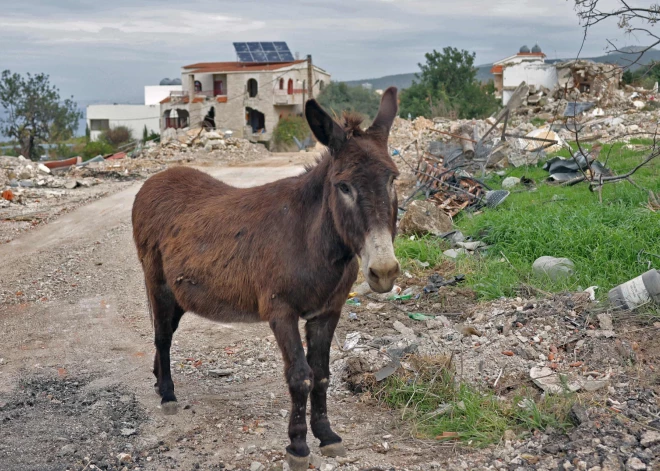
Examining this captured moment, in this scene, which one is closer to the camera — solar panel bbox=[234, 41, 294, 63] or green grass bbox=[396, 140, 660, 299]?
green grass bbox=[396, 140, 660, 299]

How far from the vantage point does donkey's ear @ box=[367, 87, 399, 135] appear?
3.96 m

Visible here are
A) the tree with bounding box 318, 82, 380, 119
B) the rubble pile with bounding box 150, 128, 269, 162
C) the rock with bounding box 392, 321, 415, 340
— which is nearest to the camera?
the rock with bounding box 392, 321, 415, 340

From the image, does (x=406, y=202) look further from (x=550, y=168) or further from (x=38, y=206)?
(x=38, y=206)

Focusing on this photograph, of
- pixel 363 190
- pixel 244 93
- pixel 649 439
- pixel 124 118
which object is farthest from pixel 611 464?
pixel 124 118

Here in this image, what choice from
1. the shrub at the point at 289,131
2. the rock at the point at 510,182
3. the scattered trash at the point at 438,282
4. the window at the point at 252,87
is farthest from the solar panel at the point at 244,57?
the scattered trash at the point at 438,282

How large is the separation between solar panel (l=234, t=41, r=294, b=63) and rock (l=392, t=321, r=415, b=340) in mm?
44249

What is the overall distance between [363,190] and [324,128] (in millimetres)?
511

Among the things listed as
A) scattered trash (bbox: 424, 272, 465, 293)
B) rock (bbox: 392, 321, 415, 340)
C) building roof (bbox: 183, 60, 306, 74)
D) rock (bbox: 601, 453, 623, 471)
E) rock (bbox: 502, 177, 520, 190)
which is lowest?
rock (bbox: 392, 321, 415, 340)

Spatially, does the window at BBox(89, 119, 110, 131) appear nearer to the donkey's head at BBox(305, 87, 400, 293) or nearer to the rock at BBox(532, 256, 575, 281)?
the rock at BBox(532, 256, 575, 281)

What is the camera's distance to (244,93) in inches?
1793

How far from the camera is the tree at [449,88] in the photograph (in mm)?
36188

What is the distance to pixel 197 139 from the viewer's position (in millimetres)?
26281

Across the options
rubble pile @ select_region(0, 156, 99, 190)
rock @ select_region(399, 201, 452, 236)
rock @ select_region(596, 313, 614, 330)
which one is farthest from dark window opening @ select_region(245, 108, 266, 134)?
rock @ select_region(596, 313, 614, 330)

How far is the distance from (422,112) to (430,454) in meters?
34.2
